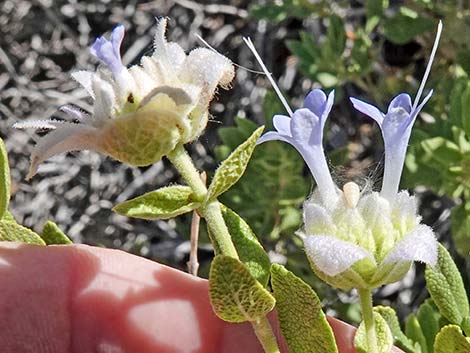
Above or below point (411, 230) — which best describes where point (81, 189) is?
below

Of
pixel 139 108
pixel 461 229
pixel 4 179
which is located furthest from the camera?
pixel 461 229

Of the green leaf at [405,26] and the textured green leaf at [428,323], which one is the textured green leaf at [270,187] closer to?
the green leaf at [405,26]

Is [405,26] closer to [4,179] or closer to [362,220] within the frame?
[362,220]

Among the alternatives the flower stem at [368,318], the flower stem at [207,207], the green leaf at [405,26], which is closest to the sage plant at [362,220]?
the flower stem at [368,318]

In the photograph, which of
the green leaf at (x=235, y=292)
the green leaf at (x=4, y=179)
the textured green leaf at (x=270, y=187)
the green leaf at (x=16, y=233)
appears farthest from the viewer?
the textured green leaf at (x=270, y=187)

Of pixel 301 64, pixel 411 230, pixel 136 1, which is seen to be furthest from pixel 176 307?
pixel 136 1

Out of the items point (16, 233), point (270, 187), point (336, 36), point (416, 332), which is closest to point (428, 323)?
point (416, 332)

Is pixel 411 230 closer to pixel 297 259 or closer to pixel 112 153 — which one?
pixel 112 153
